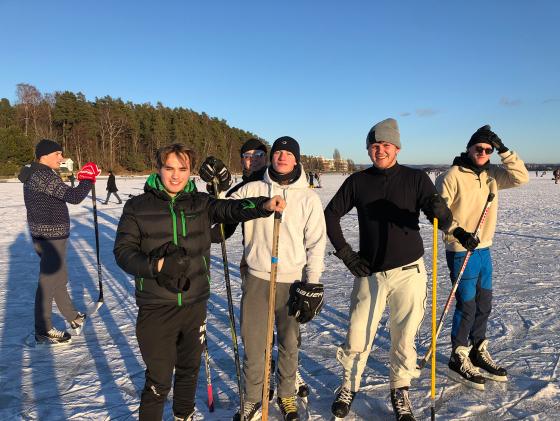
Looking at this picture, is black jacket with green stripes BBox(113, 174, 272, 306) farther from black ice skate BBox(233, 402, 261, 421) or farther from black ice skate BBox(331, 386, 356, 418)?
black ice skate BBox(331, 386, 356, 418)

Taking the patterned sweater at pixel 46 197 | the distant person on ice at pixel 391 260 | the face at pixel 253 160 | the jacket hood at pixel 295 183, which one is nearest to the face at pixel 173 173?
the jacket hood at pixel 295 183

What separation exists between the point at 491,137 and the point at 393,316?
67.0 inches

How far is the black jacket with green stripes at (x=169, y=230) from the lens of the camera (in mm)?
2176

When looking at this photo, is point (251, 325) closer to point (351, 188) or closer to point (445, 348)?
point (351, 188)

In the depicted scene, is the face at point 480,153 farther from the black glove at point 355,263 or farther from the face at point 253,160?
the face at point 253,160

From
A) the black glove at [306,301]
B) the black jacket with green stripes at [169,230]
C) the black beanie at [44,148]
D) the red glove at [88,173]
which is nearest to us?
the black jacket with green stripes at [169,230]

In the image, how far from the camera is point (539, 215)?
14.6 meters

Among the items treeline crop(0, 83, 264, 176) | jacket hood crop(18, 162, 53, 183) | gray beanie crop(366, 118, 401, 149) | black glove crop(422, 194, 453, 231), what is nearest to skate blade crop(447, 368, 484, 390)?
black glove crop(422, 194, 453, 231)

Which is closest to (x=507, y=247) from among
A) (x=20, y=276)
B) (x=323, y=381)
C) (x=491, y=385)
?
(x=491, y=385)

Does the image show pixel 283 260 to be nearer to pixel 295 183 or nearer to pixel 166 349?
pixel 295 183

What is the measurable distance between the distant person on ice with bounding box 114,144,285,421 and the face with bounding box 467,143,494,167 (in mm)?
1969

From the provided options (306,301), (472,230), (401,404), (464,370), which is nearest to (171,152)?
(306,301)

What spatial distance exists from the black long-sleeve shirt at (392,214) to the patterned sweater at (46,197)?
9.35 feet

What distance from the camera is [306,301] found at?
262cm
